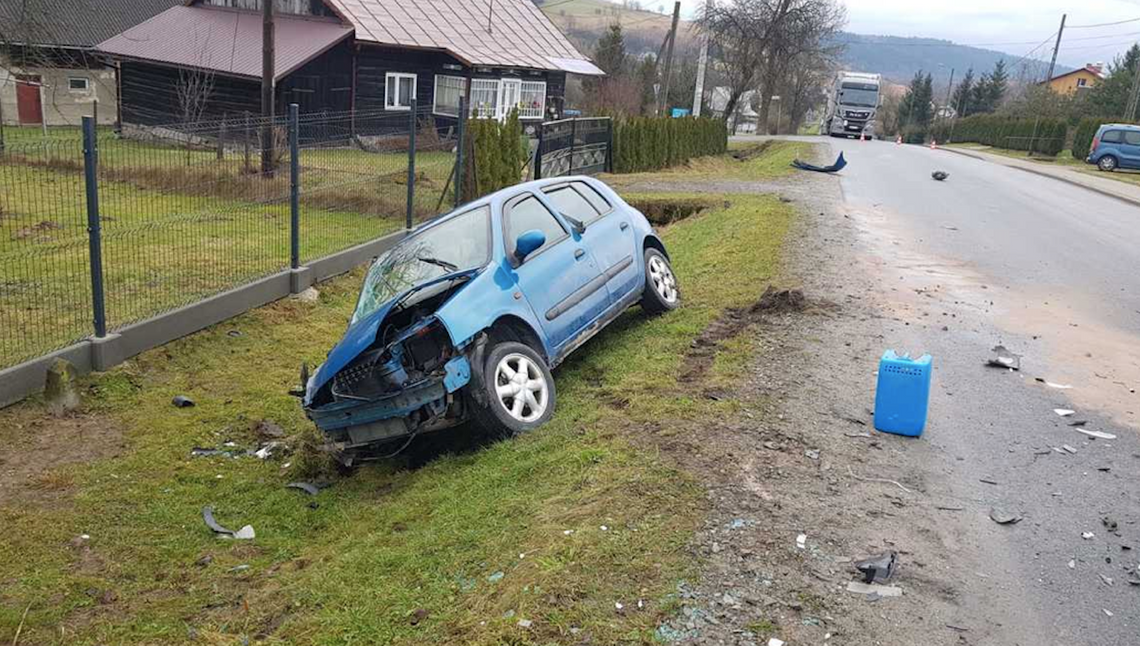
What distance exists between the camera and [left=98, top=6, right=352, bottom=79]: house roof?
29.6 metres

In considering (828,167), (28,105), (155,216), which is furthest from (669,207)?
(28,105)

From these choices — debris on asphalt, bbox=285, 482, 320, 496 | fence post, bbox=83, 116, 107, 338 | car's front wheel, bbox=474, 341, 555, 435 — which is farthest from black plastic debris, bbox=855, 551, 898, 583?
fence post, bbox=83, 116, 107, 338

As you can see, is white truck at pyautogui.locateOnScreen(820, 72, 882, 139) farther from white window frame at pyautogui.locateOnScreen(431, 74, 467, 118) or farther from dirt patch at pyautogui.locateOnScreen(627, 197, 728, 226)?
A: dirt patch at pyautogui.locateOnScreen(627, 197, 728, 226)

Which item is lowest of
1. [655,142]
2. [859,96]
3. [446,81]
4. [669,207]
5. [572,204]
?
[669,207]

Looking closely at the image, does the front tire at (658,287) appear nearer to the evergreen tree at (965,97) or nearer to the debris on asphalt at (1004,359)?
the debris on asphalt at (1004,359)

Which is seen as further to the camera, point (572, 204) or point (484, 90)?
point (484, 90)

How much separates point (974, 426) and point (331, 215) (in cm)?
900

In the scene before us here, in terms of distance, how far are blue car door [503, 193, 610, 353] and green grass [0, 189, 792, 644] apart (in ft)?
1.72

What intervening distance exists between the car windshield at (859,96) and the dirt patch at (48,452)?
52.6 meters

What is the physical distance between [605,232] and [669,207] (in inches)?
399

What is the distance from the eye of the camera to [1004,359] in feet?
23.5

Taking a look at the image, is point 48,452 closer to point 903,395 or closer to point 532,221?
point 532,221

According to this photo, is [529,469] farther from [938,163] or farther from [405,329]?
[938,163]

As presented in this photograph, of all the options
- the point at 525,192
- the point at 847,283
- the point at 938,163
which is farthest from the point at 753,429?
the point at 938,163
